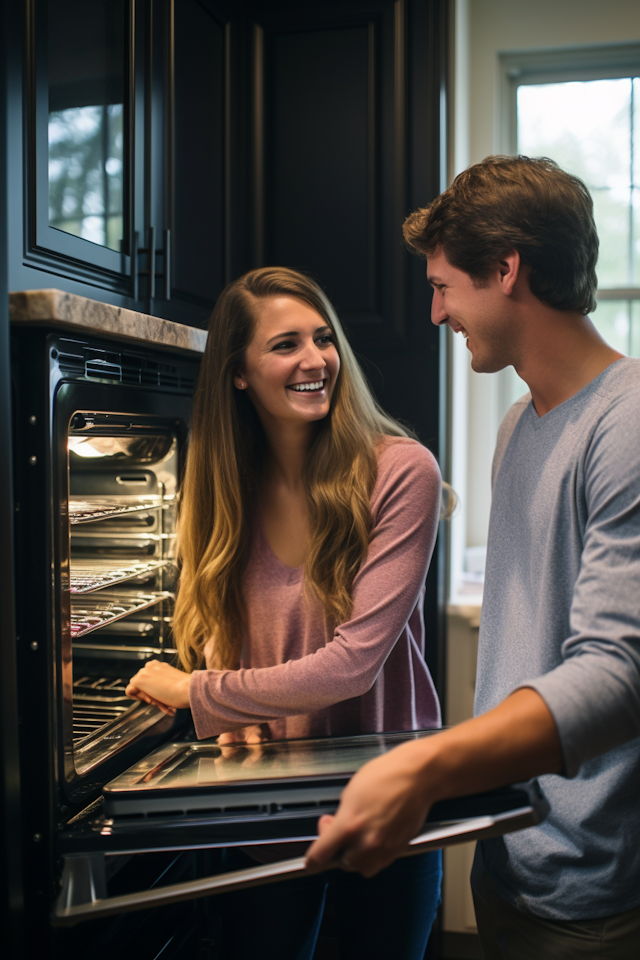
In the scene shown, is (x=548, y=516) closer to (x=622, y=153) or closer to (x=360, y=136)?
(x=360, y=136)

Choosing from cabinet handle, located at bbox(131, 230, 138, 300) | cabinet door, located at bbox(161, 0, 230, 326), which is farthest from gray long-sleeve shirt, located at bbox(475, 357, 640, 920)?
cabinet door, located at bbox(161, 0, 230, 326)

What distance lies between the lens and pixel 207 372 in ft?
5.00

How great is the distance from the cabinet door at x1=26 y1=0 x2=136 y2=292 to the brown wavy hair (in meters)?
0.60

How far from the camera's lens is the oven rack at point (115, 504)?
1466mm

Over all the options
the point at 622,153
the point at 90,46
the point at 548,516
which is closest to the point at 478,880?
the point at 548,516

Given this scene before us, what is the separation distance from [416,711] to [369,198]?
1251 millimetres

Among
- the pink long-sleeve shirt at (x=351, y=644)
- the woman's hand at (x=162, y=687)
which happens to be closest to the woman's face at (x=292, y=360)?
the pink long-sleeve shirt at (x=351, y=644)

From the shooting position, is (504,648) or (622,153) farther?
(622,153)

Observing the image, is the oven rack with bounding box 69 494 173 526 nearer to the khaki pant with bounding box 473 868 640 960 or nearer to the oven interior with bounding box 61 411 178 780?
the oven interior with bounding box 61 411 178 780

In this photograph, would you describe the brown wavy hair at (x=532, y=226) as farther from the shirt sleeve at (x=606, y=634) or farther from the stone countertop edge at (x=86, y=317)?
the stone countertop edge at (x=86, y=317)

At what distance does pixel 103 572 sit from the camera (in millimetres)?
1607

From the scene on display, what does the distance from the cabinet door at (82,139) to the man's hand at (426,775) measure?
34.7 inches

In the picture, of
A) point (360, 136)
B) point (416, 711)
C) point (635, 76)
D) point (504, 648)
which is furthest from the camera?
point (635, 76)

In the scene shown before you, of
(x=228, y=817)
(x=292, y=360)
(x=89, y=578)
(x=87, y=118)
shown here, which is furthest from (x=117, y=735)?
(x=87, y=118)
